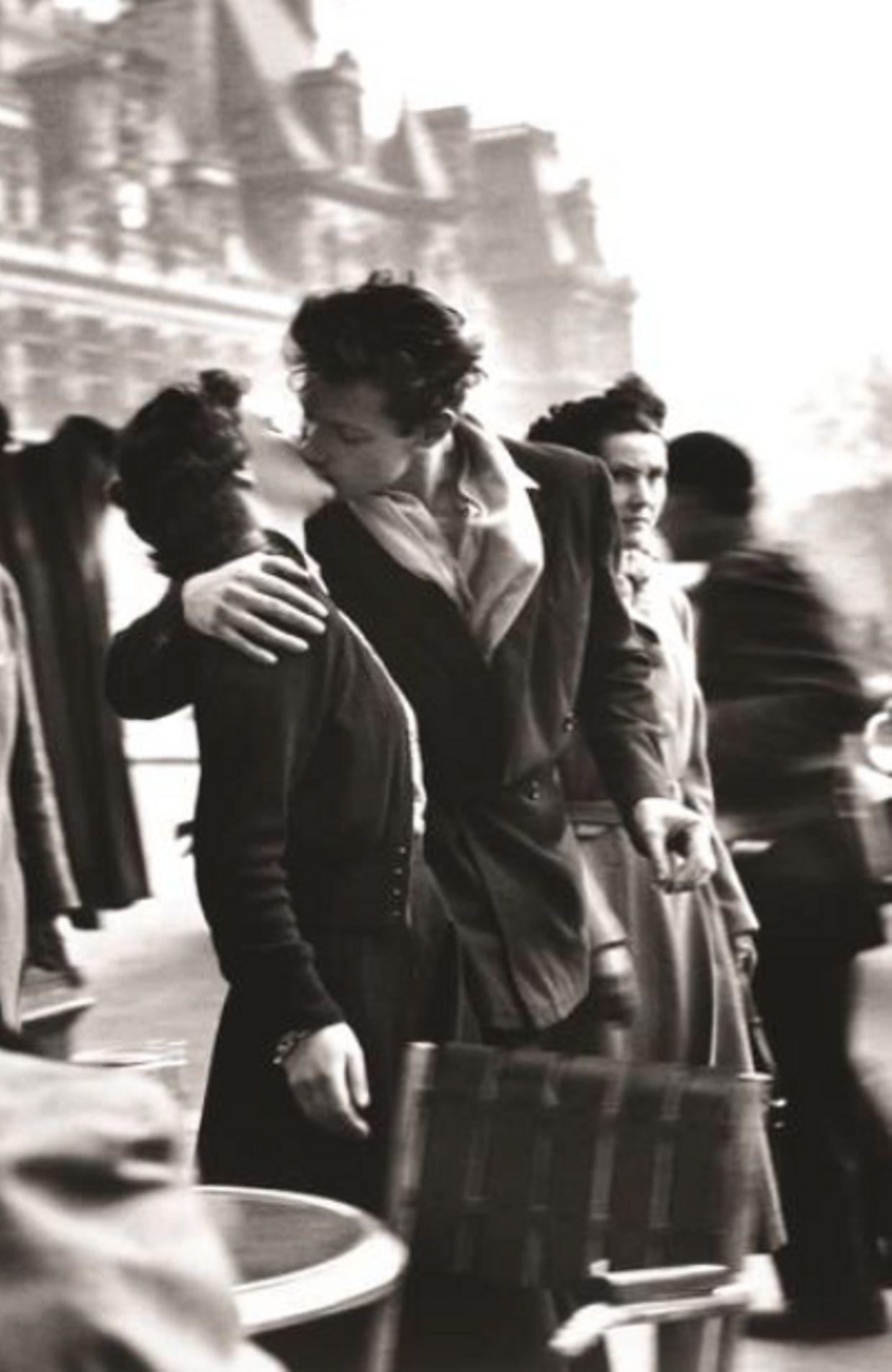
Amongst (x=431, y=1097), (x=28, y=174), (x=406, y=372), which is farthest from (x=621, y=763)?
(x=28, y=174)

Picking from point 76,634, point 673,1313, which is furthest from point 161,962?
point 673,1313

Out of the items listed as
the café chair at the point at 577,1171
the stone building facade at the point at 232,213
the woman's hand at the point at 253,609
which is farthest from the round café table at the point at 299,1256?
the stone building facade at the point at 232,213

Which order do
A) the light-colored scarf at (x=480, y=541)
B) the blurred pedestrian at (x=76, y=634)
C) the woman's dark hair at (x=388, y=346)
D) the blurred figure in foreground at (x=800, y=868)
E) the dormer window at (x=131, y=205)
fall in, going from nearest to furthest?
the woman's dark hair at (x=388, y=346) < the light-colored scarf at (x=480, y=541) < the blurred figure in foreground at (x=800, y=868) < the blurred pedestrian at (x=76, y=634) < the dormer window at (x=131, y=205)

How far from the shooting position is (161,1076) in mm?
2494

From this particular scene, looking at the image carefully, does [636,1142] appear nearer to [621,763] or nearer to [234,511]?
[234,511]

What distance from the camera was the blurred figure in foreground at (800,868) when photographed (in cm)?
456

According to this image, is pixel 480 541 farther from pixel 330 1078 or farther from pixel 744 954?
pixel 744 954

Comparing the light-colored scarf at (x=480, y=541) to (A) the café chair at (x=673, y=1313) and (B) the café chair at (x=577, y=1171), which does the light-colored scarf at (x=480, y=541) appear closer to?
(B) the café chair at (x=577, y=1171)

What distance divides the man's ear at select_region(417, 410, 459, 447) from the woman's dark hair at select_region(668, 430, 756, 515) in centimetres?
132

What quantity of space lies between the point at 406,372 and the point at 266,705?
1.45ft

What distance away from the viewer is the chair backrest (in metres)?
2.55

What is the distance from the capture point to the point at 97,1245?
1067mm

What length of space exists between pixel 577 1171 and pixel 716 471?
2.27 metres

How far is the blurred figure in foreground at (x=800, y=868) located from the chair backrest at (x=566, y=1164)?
1.92 meters
